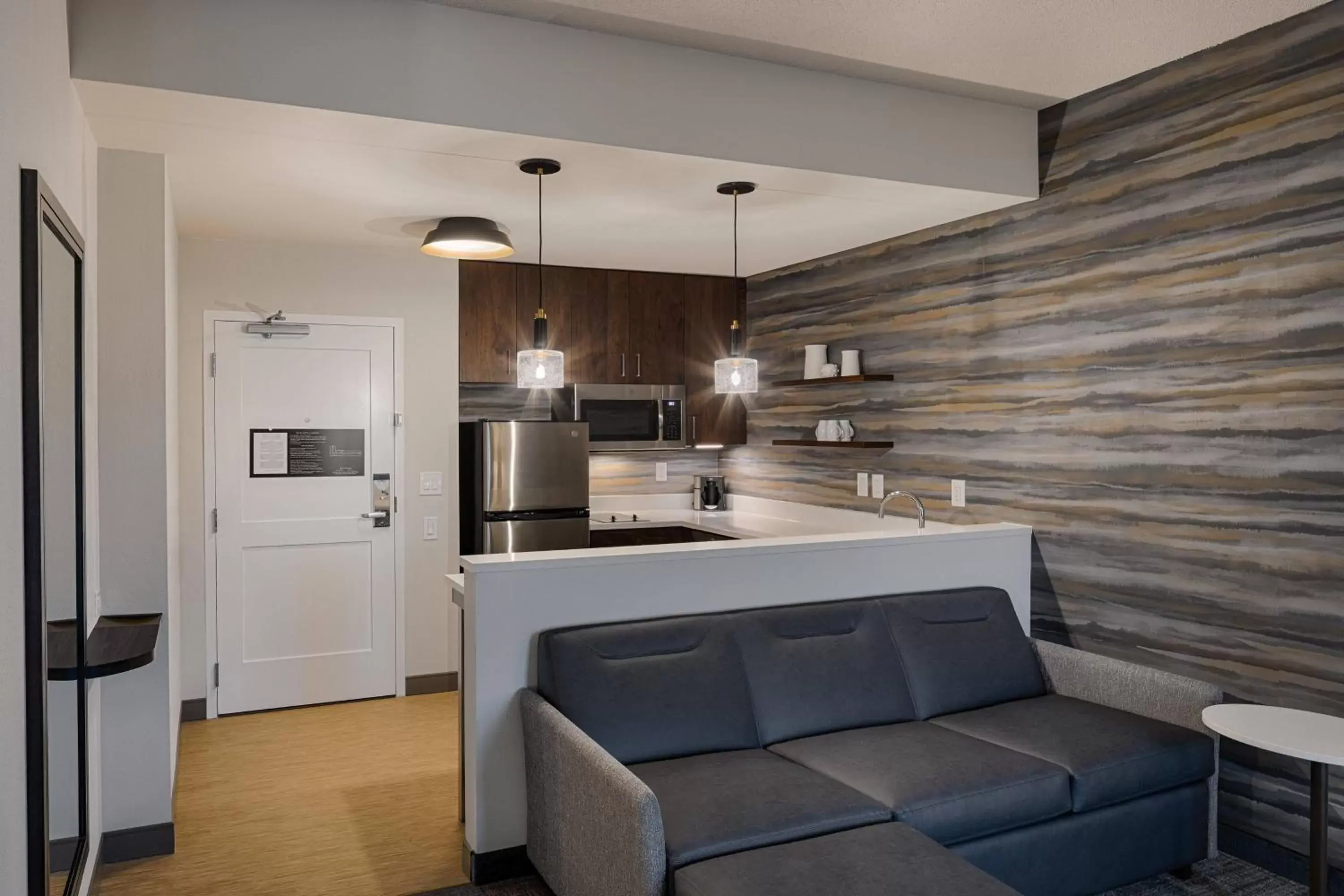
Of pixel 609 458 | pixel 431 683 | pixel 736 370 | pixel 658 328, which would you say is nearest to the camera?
pixel 736 370

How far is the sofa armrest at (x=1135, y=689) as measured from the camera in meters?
2.95

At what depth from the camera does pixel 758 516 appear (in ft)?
18.9

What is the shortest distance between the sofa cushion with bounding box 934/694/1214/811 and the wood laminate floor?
1.79 metres

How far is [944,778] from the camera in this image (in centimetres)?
254

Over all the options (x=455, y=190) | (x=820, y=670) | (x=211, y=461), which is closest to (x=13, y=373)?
(x=455, y=190)

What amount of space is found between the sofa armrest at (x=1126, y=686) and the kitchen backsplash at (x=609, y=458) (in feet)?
9.40

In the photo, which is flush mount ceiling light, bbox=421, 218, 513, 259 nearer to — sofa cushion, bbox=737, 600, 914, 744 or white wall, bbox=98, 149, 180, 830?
white wall, bbox=98, 149, 180, 830

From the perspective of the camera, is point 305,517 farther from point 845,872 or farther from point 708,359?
point 845,872

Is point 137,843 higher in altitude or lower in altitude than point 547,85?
lower

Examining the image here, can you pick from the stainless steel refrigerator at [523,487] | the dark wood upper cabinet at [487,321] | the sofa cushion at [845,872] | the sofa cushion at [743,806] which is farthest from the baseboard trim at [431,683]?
the sofa cushion at [845,872]

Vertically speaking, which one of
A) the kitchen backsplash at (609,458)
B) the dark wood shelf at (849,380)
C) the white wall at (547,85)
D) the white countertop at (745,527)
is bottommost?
the white countertop at (745,527)

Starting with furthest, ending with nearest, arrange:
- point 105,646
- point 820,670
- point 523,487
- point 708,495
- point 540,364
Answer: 1. point 708,495
2. point 523,487
3. point 540,364
4. point 820,670
5. point 105,646

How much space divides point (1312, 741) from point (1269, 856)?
840 millimetres

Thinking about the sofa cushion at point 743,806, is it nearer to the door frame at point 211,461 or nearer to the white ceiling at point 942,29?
the white ceiling at point 942,29
